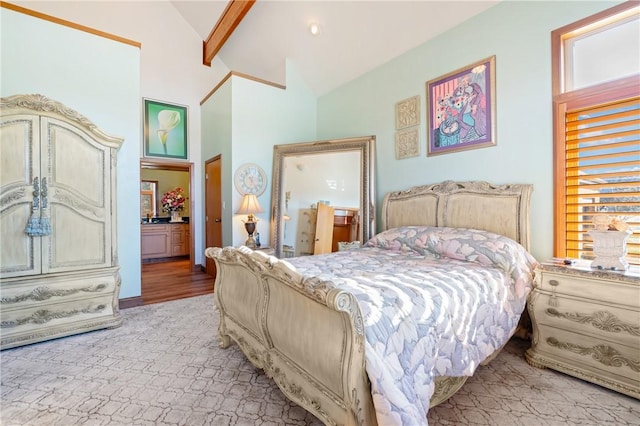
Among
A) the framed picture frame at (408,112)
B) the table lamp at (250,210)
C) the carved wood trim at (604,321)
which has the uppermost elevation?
the framed picture frame at (408,112)

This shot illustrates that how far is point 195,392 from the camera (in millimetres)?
1728

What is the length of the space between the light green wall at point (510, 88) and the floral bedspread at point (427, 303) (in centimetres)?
65

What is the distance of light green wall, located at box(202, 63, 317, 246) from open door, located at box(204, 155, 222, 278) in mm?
214

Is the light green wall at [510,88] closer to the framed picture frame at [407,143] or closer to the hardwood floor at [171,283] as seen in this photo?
the framed picture frame at [407,143]

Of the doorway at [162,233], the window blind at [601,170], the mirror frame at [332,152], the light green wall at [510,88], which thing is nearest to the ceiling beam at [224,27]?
the mirror frame at [332,152]

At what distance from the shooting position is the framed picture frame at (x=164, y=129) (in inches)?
189

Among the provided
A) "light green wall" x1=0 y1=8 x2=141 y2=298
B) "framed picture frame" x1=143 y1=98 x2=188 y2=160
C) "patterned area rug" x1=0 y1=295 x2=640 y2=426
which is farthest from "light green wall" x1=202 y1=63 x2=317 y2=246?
"patterned area rug" x1=0 y1=295 x2=640 y2=426

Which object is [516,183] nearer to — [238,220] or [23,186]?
[238,220]

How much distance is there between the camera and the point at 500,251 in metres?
2.06

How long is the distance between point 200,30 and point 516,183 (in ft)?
18.7

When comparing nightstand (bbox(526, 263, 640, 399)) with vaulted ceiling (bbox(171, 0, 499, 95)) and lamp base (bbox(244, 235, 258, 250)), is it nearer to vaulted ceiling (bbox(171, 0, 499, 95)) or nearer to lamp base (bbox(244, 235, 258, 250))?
vaulted ceiling (bbox(171, 0, 499, 95))

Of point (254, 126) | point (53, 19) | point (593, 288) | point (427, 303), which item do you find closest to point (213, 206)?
point (254, 126)

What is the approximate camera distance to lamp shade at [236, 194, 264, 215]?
394 cm

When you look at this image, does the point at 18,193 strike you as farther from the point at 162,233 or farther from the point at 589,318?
the point at 589,318
